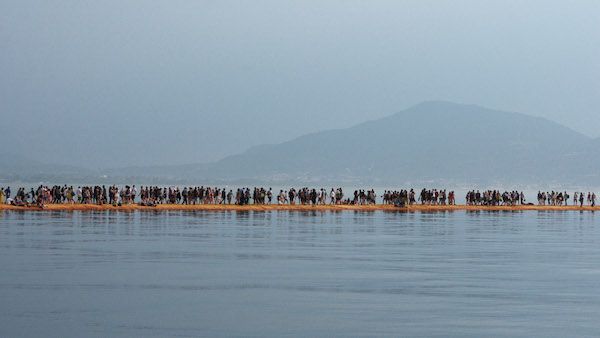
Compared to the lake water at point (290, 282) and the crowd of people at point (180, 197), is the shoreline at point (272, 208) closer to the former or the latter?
the crowd of people at point (180, 197)

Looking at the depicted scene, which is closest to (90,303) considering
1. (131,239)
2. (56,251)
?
(56,251)

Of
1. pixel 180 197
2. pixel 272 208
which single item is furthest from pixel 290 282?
pixel 180 197

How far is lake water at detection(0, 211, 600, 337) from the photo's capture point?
28609mm

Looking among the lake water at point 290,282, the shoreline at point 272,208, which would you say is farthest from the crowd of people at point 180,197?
the lake water at point 290,282

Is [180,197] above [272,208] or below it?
above

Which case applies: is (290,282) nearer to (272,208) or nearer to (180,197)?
(272,208)

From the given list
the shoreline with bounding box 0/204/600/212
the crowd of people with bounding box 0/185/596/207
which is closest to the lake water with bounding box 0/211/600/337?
the shoreline with bounding box 0/204/600/212

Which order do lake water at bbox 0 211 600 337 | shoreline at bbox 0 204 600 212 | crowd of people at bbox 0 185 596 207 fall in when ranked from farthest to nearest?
crowd of people at bbox 0 185 596 207 < shoreline at bbox 0 204 600 212 < lake water at bbox 0 211 600 337

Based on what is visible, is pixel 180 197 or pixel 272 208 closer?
pixel 180 197

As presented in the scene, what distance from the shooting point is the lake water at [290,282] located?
2861 cm

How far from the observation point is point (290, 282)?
38250 millimetres

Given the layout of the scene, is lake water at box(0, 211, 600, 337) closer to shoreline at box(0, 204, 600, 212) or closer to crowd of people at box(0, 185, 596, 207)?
shoreline at box(0, 204, 600, 212)

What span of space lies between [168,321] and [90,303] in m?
3.92

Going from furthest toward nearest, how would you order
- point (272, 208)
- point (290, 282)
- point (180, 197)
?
point (272, 208), point (180, 197), point (290, 282)
